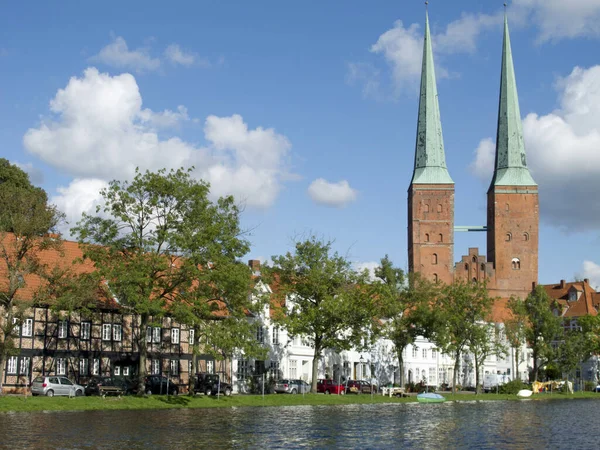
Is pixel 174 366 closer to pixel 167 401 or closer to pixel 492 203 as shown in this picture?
pixel 167 401

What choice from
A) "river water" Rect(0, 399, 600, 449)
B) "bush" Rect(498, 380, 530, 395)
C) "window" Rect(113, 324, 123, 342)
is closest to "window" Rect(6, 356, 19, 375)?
"window" Rect(113, 324, 123, 342)

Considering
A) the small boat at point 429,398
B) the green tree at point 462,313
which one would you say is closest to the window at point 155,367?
the small boat at point 429,398

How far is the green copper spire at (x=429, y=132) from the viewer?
138 m

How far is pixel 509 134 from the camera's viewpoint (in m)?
139

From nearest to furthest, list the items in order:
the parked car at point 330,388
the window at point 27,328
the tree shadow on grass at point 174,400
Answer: the tree shadow on grass at point 174,400, the window at point 27,328, the parked car at point 330,388

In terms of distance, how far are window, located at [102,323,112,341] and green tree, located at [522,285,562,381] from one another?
4768 cm

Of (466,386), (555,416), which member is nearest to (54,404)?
(555,416)

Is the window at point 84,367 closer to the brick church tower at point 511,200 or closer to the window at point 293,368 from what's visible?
the window at point 293,368

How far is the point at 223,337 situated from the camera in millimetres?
51594

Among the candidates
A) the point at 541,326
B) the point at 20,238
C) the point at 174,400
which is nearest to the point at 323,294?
the point at 174,400

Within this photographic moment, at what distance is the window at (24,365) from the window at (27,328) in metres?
1.43

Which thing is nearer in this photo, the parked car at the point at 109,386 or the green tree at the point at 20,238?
the green tree at the point at 20,238

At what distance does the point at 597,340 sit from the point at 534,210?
44810mm

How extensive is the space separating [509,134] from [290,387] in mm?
82720
